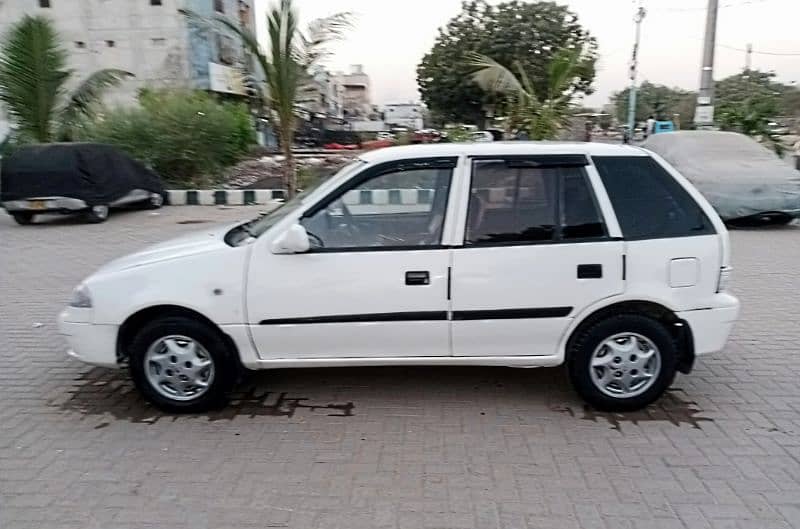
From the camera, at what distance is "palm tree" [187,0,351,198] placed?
38.0 feet

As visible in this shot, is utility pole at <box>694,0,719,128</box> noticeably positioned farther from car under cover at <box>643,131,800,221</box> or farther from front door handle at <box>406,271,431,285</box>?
front door handle at <box>406,271,431,285</box>

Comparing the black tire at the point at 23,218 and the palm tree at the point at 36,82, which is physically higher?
the palm tree at the point at 36,82

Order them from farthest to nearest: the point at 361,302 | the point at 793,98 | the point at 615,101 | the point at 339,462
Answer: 1. the point at 615,101
2. the point at 793,98
3. the point at 361,302
4. the point at 339,462

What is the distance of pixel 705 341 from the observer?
13.4ft

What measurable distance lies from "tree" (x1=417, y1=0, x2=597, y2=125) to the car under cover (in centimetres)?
2191

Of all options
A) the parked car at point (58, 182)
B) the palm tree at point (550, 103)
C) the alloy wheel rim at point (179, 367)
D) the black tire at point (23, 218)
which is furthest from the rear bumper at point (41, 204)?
the palm tree at point (550, 103)

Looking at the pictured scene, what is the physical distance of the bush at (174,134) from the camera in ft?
50.2

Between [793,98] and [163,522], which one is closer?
[163,522]

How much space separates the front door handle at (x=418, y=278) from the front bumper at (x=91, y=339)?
72.0 inches

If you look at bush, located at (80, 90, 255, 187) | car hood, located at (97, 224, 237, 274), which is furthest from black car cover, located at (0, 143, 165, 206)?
car hood, located at (97, 224, 237, 274)

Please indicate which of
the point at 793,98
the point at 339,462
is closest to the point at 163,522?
the point at 339,462

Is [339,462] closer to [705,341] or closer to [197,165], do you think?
[705,341]

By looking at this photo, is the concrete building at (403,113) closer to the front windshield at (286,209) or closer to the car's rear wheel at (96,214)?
the car's rear wheel at (96,214)

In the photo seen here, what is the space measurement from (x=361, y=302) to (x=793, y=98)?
36795 mm
